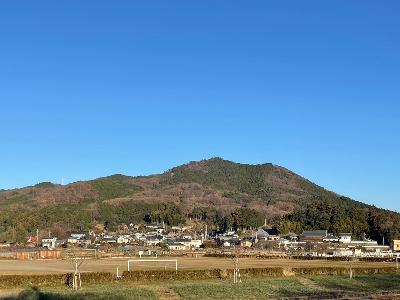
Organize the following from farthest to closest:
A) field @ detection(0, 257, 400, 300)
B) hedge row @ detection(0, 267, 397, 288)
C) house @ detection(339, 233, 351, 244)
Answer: house @ detection(339, 233, 351, 244)
hedge row @ detection(0, 267, 397, 288)
field @ detection(0, 257, 400, 300)

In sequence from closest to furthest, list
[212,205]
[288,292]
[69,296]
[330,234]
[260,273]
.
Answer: [69,296]
[288,292]
[260,273]
[330,234]
[212,205]

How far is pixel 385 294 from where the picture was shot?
27.5 metres

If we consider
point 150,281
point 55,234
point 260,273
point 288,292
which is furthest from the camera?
point 55,234

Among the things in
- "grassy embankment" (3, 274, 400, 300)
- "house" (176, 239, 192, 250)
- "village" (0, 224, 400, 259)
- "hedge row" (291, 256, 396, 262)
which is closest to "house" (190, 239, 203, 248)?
"village" (0, 224, 400, 259)

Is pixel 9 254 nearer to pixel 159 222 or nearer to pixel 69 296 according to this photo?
pixel 69 296

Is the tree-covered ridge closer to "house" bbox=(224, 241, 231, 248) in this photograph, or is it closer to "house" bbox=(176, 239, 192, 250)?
"house" bbox=(224, 241, 231, 248)

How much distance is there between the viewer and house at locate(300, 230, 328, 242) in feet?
354

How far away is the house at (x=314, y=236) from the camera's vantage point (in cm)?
10775

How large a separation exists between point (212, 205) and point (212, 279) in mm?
156875

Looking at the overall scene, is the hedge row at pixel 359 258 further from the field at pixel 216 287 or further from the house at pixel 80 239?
the house at pixel 80 239

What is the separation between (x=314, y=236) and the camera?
10994 cm

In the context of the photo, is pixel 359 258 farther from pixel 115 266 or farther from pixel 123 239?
pixel 123 239

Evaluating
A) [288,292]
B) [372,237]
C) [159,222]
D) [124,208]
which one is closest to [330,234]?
[372,237]

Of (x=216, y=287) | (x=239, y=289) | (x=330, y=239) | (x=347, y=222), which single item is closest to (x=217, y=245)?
(x=330, y=239)
